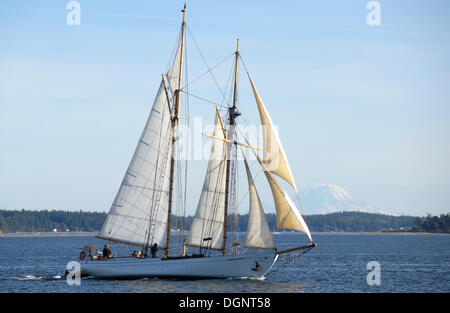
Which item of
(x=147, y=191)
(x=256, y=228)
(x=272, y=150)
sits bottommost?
(x=256, y=228)

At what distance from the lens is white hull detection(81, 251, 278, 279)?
169 feet

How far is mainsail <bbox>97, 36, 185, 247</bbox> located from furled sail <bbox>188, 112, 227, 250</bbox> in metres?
2.78

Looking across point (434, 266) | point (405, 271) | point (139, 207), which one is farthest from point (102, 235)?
point (434, 266)

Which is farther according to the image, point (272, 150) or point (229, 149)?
point (229, 149)

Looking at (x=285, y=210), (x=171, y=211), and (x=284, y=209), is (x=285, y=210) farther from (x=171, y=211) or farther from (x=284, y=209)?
(x=171, y=211)

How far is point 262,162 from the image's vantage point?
5016 cm

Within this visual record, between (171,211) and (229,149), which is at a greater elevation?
(229,149)

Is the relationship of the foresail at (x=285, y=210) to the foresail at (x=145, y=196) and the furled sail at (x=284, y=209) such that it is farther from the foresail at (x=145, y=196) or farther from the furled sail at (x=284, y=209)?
the foresail at (x=145, y=196)

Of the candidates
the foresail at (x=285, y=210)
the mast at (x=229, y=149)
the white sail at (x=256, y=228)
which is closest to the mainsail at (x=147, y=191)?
the mast at (x=229, y=149)

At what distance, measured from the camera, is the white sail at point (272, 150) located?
49094 millimetres

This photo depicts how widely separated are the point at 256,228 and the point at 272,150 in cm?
651

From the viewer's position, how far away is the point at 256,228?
51.9 metres

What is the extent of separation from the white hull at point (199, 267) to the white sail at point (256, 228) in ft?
3.13

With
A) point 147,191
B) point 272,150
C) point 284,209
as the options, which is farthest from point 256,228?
point 147,191
